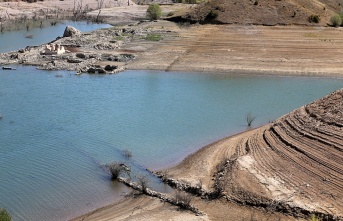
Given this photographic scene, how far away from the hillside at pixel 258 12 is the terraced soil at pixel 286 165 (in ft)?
104

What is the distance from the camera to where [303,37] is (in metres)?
46.8

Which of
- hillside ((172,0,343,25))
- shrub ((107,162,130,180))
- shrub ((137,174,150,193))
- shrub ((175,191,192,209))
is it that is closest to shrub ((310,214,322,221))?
shrub ((175,191,192,209))

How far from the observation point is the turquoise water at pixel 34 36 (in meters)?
47.6

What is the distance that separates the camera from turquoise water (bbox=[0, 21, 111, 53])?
47.6m

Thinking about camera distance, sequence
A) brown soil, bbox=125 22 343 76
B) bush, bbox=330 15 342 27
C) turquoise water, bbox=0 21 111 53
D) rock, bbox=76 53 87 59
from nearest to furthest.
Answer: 1. brown soil, bbox=125 22 343 76
2. rock, bbox=76 53 87 59
3. turquoise water, bbox=0 21 111 53
4. bush, bbox=330 15 342 27

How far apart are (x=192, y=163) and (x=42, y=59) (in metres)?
24.3

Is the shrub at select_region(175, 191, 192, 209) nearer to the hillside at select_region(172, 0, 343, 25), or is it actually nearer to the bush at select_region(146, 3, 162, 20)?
the hillside at select_region(172, 0, 343, 25)

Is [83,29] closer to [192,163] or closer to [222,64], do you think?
Result: [222,64]

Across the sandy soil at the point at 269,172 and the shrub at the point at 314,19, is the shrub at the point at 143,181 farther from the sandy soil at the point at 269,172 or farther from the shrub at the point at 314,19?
the shrub at the point at 314,19

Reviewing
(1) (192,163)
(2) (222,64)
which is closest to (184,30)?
(2) (222,64)

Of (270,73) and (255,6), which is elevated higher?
(255,6)

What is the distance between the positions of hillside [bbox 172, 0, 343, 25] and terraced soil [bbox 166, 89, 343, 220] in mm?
31571

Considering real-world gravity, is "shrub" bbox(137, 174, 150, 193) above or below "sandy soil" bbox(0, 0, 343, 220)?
below

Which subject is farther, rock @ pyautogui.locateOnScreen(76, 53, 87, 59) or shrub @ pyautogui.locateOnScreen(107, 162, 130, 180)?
rock @ pyautogui.locateOnScreen(76, 53, 87, 59)
